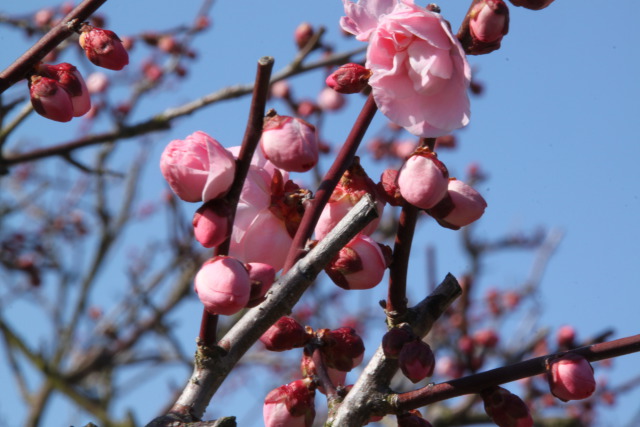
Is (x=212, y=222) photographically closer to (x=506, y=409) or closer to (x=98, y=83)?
(x=506, y=409)

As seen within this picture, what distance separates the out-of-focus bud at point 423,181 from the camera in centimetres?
94

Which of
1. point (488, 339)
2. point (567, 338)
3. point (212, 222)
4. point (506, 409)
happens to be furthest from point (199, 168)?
point (488, 339)

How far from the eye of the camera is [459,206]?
3.31 feet

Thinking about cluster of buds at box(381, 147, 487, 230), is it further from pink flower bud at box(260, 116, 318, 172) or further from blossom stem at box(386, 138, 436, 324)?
pink flower bud at box(260, 116, 318, 172)

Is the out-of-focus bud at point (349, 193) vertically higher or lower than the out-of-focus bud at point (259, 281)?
higher

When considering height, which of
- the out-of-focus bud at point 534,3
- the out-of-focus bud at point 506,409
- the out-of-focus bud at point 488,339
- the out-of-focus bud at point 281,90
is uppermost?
the out-of-focus bud at point 281,90

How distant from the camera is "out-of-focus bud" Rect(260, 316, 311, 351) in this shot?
100 cm

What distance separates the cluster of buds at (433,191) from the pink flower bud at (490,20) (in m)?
0.17

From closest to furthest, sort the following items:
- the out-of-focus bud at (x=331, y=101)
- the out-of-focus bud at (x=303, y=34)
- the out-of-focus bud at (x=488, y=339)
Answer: the out-of-focus bud at (x=303, y=34) → the out-of-focus bud at (x=488, y=339) → the out-of-focus bud at (x=331, y=101)

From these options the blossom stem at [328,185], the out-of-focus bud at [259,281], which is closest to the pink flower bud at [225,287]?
the out-of-focus bud at [259,281]

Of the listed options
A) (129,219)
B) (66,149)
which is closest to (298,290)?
(66,149)

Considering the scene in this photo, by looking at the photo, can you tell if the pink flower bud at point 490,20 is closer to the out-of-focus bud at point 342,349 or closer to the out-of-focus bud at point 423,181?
the out-of-focus bud at point 423,181

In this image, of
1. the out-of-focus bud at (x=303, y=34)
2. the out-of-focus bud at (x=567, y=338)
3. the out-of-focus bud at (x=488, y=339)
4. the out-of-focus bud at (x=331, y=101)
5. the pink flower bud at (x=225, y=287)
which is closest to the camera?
the pink flower bud at (x=225, y=287)

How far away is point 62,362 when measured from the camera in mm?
4434
